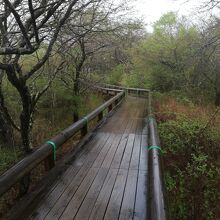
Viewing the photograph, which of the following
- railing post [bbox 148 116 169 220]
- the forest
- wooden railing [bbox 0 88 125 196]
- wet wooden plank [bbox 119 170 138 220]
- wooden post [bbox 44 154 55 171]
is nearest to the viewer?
railing post [bbox 148 116 169 220]

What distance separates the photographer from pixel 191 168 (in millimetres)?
4781

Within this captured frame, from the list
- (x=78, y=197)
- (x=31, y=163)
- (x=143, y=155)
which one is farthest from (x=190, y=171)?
(x=31, y=163)

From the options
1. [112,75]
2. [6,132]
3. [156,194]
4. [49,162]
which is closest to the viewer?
[156,194]

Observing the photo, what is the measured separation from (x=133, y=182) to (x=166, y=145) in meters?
2.90

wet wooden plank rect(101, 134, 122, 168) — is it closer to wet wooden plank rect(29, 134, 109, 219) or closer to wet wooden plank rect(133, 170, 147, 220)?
wet wooden plank rect(29, 134, 109, 219)

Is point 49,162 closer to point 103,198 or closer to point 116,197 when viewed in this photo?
point 103,198

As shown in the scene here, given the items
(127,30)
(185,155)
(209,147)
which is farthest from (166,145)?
(127,30)

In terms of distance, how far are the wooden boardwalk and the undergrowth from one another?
0.91 m

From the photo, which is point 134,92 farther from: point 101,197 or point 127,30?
point 101,197

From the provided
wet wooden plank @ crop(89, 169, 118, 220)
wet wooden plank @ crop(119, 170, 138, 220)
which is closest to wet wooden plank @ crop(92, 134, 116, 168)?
wet wooden plank @ crop(89, 169, 118, 220)

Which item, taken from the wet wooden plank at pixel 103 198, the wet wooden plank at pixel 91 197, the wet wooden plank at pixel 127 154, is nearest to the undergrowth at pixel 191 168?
the wet wooden plank at pixel 127 154

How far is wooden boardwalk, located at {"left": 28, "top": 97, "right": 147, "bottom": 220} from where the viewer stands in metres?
2.70

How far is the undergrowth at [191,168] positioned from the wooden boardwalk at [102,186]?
91 cm

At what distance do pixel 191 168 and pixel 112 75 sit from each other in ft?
69.1
